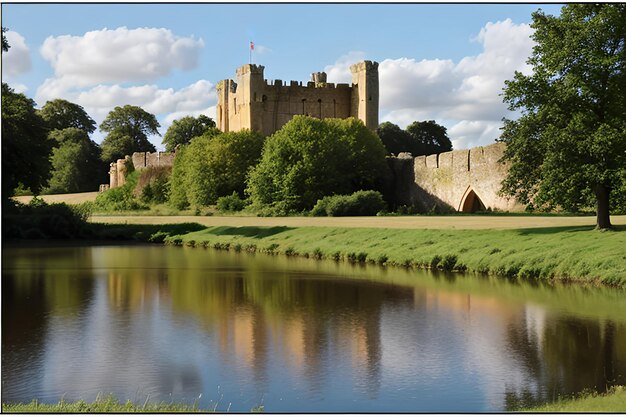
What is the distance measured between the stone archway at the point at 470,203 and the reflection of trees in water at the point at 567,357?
2625 centimetres

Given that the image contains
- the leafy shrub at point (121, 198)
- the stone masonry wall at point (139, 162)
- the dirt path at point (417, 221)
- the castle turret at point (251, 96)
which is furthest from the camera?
the stone masonry wall at point (139, 162)

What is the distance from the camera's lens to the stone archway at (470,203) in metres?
40.9

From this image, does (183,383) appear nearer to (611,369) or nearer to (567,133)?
(611,369)

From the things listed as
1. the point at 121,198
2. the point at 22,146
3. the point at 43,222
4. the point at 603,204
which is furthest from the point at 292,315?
the point at 121,198

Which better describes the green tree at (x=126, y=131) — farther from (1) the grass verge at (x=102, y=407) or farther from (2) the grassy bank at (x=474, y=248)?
(1) the grass verge at (x=102, y=407)

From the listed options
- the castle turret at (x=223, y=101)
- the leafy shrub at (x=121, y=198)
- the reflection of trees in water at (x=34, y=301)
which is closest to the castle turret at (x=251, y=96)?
the castle turret at (x=223, y=101)

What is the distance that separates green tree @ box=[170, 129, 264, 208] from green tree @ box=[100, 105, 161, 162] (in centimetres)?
2373

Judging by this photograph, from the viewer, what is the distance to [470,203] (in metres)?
41.3

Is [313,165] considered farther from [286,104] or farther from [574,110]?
[574,110]

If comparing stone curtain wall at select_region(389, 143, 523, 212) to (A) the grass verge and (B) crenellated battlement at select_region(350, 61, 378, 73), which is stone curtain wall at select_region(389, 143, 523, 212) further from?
(A) the grass verge

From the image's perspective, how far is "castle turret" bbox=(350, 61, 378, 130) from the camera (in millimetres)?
62781

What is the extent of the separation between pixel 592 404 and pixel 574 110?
49.0 ft

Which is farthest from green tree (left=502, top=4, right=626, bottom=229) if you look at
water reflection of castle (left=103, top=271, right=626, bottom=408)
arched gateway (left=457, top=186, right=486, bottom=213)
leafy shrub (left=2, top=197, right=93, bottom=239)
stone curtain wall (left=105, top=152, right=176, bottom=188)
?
stone curtain wall (left=105, top=152, right=176, bottom=188)

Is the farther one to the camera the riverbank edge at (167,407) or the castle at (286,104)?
the castle at (286,104)
